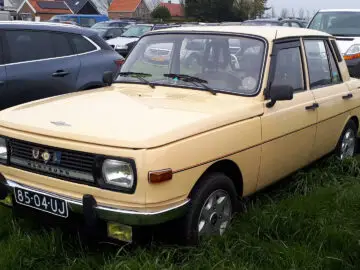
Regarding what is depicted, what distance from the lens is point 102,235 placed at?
342 centimetres

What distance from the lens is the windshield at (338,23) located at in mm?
11930

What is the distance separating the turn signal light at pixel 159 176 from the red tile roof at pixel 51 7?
67.1 m

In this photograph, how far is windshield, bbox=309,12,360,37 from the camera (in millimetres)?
11930

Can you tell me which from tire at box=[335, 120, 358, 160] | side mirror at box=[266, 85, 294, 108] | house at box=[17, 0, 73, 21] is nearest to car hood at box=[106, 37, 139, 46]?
tire at box=[335, 120, 358, 160]

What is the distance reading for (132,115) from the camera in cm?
371

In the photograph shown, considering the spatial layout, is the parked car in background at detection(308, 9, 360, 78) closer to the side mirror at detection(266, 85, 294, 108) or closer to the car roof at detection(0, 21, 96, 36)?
the car roof at detection(0, 21, 96, 36)

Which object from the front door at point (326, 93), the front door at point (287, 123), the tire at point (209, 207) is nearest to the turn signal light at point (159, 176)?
the tire at point (209, 207)

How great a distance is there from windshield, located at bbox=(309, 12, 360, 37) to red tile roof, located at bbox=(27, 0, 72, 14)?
58947mm

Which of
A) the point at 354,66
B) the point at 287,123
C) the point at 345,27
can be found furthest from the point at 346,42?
the point at 287,123

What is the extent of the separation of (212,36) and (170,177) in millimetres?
1941

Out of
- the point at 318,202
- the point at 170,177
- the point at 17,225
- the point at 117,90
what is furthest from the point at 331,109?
the point at 17,225

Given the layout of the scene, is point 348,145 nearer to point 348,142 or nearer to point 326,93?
point 348,142

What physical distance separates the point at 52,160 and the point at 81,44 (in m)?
4.43

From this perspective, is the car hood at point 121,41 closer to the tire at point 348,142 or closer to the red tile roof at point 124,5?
the tire at point 348,142
